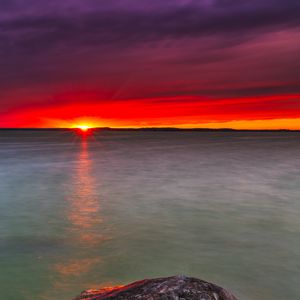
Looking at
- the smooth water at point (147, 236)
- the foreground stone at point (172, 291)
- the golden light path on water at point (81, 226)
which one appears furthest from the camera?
the golden light path on water at point (81, 226)

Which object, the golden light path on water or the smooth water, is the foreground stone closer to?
the smooth water

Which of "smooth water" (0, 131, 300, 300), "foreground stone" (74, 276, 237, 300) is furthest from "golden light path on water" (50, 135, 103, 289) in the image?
"foreground stone" (74, 276, 237, 300)

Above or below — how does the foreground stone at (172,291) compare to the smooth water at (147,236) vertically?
above

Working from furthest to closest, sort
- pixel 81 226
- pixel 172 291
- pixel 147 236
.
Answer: pixel 81 226, pixel 147 236, pixel 172 291

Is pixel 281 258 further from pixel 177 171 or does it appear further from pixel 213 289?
pixel 177 171

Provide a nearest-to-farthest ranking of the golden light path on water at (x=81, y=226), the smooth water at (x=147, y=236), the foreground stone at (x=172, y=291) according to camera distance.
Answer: the foreground stone at (x=172, y=291)
the smooth water at (x=147, y=236)
the golden light path on water at (x=81, y=226)

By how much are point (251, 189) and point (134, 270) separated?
40.8ft

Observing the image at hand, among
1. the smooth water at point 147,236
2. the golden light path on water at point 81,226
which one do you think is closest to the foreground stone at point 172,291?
the smooth water at point 147,236

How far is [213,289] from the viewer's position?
489 cm

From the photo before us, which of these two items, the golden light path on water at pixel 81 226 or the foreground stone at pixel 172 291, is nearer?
the foreground stone at pixel 172 291

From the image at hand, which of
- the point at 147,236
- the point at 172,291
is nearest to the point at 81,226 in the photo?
the point at 147,236

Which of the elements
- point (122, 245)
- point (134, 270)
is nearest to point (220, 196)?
point (122, 245)

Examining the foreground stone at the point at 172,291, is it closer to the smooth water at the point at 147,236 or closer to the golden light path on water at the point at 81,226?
the smooth water at the point at 147,236

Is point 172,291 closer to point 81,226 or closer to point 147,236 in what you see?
point 147,236
